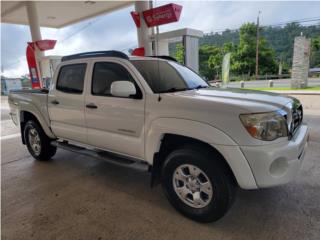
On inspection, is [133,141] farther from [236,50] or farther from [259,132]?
[236,50]

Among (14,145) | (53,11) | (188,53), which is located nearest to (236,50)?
(53,11)

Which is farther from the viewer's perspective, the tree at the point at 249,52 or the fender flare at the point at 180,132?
the tree at the point at 249,52

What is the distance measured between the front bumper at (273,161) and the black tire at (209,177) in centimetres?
27

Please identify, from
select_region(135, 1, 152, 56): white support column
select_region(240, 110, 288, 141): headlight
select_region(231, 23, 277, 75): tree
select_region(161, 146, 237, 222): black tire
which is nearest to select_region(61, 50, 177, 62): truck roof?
select_region(161, 146, 237, 222): black tire

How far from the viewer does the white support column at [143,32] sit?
31.9 feet

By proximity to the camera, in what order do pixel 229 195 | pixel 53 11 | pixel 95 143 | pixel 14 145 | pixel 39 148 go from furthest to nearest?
pixel 53 11
pixel 14 145
pixel 39 148
pixel 95 143
pixel 229 195

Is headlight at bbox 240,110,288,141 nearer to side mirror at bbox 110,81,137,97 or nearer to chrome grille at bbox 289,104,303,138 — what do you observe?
chrome grille at bbox 289,104,303,138

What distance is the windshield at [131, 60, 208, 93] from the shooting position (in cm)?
282

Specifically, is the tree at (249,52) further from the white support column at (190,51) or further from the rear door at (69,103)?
the rear door at (69,103)

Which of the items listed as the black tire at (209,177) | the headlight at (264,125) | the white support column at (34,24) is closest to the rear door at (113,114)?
the black tire at (209,177)

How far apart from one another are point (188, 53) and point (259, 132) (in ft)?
20.6

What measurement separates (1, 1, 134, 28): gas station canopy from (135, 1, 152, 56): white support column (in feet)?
9.03

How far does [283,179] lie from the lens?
211 centimetres

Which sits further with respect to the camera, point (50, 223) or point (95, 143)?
point (95, 143)
